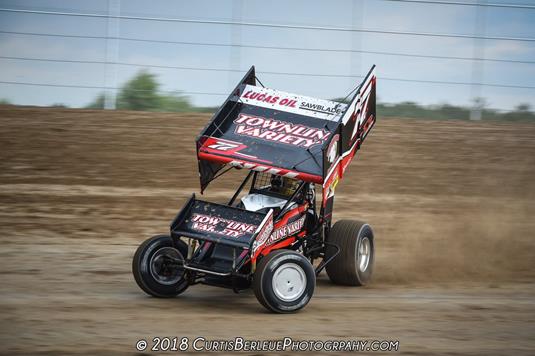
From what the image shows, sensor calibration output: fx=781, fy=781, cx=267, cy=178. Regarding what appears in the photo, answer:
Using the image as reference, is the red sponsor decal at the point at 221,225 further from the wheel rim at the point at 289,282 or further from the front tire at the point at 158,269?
the wheel rim at the point at 289,282

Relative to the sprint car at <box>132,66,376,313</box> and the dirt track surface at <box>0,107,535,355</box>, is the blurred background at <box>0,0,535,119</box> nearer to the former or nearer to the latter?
the dirt track surface at <box>0,107,535,355</box>

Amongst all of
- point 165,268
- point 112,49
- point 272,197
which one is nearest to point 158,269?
point 165,268

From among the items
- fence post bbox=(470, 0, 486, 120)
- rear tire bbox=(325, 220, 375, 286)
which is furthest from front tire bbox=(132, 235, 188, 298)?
fence post bbox=(470, 0, 486, 120)

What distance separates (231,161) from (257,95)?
1345 millimetres

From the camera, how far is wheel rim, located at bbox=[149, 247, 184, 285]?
872cm

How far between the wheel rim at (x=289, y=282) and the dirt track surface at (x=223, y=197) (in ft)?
0.98

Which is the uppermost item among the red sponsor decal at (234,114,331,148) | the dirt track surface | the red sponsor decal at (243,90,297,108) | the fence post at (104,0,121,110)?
the fence post at (104,0,121,110)

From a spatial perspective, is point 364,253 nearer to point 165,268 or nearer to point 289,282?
point 289,282

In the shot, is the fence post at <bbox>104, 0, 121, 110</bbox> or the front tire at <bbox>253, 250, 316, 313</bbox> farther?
the fence post at <bbox>104, 0, 121, 110</bbox>

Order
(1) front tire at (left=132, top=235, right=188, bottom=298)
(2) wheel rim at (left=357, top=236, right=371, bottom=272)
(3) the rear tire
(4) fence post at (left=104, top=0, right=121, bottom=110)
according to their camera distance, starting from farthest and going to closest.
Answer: (4) fence post at (left=104, top=0, right=121, bottom=110)
(2) wheel rim at (left=357, top=236, right=371, bottom=272)
(3) the rear tire
(1) front tire at (left=132, top=235, right=188, bottom=298)

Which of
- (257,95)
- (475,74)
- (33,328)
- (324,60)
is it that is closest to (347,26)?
(324,60)

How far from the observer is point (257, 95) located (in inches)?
403

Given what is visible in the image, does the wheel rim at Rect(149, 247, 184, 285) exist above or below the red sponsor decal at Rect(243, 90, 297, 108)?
below

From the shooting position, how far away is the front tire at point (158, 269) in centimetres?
869
